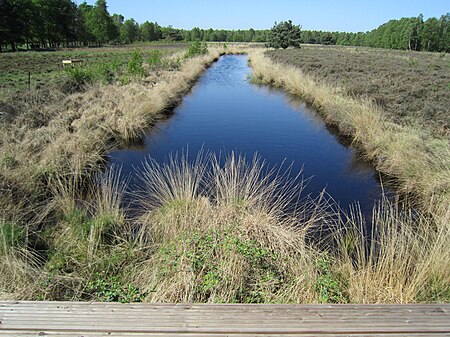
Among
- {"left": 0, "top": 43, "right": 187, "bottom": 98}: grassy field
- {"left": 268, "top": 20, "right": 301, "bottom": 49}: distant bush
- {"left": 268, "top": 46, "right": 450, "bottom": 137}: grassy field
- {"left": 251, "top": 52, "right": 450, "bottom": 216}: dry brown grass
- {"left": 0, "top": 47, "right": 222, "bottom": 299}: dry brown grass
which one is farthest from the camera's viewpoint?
{"left": 268, "top": 20, "right": 301, "bottom": 49}: distant bush

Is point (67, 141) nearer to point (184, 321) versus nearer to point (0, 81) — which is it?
point (184, 321)

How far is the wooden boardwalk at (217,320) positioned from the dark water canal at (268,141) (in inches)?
157

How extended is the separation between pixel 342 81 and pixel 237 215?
500 inches

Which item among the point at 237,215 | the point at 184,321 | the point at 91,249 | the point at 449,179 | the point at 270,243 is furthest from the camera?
the point at 449,179

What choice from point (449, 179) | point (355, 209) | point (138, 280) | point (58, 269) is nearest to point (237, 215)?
point (138, 280)

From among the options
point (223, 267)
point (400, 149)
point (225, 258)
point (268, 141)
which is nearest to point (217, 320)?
point (223, 267)

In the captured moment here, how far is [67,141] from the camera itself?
7125mm

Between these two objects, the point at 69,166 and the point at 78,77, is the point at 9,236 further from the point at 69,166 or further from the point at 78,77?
the point at 78,77

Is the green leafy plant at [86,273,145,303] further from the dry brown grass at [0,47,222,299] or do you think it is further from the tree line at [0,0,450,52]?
the tree line at [0,0,450,52]

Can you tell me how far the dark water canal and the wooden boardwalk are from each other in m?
4.00

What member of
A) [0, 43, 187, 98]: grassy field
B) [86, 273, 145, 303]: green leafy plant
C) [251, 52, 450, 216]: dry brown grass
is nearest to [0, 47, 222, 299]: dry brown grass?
[86, 273, 145, 303]: green leafy plant

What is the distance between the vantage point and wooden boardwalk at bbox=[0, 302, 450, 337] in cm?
182

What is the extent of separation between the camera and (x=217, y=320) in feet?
6.21

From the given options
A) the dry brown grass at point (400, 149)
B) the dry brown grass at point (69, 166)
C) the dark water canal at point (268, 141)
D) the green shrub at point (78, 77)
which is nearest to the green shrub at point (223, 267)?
the dry brown grass at point (69, 166)
